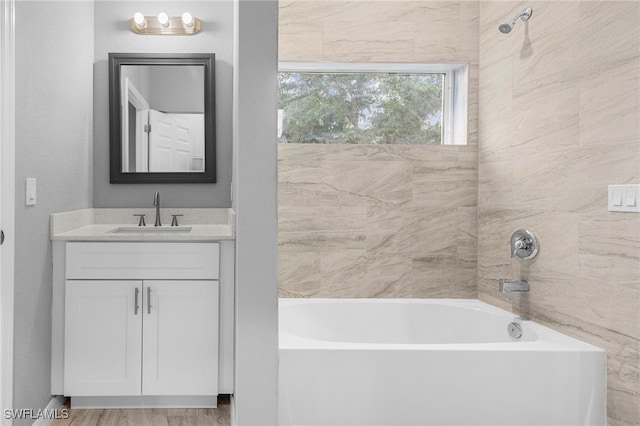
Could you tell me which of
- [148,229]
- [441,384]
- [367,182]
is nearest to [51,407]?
[148,229]

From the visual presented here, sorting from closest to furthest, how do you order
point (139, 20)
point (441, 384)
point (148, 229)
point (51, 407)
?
point (441, 384) → point (51, 407) → point (148, 229) → point (139, 20)

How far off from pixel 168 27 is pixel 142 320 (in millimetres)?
1708

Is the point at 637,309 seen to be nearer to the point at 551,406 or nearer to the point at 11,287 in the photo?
the point at 551,406

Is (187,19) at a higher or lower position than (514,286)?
higher

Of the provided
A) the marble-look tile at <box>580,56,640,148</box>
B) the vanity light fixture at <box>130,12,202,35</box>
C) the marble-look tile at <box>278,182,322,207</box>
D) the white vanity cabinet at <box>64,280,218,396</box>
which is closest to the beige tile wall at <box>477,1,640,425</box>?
the marble-look tile at <box>580,56,640,148</box>

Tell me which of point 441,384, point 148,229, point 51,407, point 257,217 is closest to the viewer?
point 257,217

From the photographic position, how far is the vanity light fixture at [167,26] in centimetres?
296

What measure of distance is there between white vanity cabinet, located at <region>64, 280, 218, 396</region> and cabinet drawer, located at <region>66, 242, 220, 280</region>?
38mm

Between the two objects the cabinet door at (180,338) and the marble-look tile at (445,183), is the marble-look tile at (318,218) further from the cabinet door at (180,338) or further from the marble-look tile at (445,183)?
the cabinet door at (180,338)

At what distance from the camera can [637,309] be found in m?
1.86

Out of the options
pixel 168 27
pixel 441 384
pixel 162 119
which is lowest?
pixel 441 384

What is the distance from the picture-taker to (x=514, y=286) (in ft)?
8.34

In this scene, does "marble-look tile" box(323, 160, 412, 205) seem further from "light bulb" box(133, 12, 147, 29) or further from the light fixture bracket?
"light bulb" box(133, 12, 147, 29)

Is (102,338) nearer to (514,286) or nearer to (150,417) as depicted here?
(150,417)
